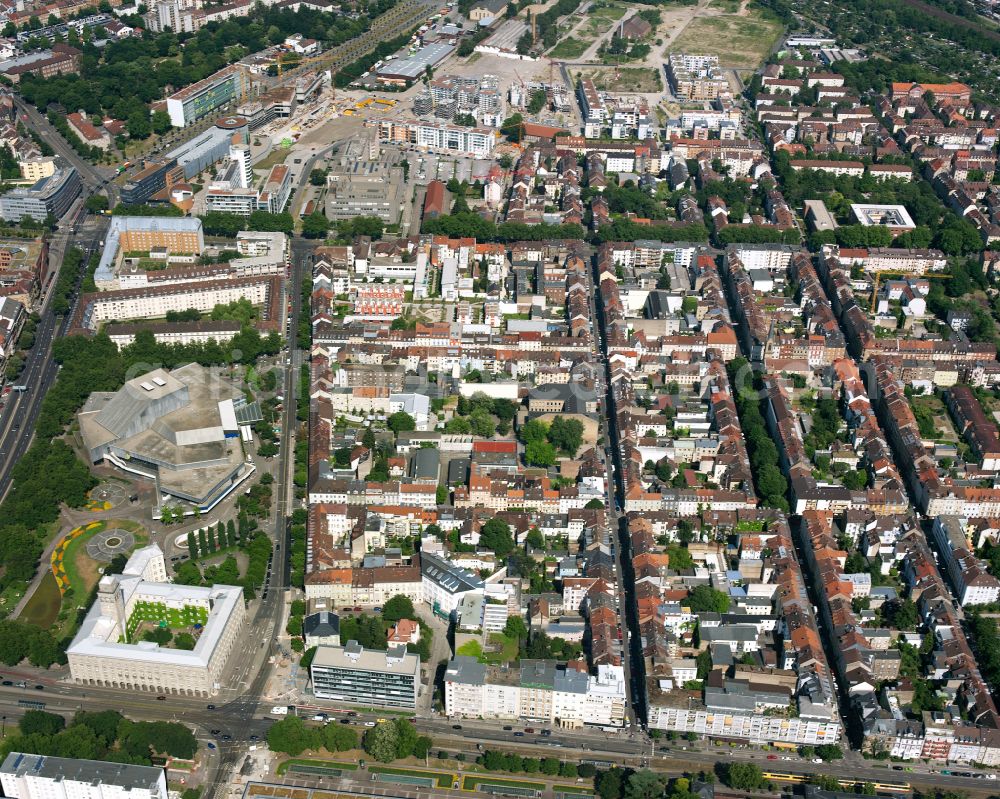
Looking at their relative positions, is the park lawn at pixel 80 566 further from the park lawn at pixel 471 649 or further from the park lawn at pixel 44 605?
the park lawn at pixel 471 649

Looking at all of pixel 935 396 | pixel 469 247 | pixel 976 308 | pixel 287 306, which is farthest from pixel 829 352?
pixel 287 306

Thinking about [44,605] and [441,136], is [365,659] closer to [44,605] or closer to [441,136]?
[44,605]

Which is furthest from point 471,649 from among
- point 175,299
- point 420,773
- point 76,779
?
point 175,299

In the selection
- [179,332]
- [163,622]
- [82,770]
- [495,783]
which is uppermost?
[82,770]

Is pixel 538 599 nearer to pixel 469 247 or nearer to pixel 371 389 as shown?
pixel 371 389

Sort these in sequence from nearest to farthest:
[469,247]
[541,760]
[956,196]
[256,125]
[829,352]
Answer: [541,760], [829,352], [469,247], [956,196], [256,125]

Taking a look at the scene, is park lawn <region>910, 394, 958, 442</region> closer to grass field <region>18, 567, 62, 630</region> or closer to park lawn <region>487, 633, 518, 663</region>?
park lawn <region>487, 633, 518, 663</region>

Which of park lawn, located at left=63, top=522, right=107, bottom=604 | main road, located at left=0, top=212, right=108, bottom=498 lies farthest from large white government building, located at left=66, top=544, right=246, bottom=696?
main road, located at left=0, top=212, right=108, bottom=498

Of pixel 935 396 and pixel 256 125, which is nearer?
pixel 935 396
